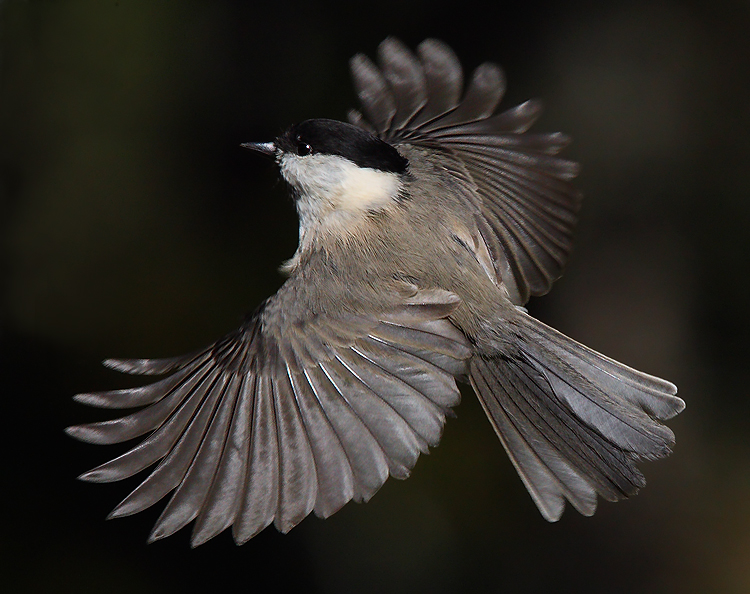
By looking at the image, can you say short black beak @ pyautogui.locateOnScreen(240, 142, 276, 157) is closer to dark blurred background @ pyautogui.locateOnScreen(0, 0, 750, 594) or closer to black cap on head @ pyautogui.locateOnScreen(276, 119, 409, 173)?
black cap on head @ pyautogui.locateOnScreen(276, 119, 409, 173)

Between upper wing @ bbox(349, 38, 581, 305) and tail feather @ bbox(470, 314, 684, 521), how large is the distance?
243 mm

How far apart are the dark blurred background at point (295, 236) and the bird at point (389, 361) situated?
884mm

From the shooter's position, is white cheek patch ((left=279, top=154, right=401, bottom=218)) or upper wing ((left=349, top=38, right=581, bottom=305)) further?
upper wing ((left=349, top=38, right=581, bottom=305))

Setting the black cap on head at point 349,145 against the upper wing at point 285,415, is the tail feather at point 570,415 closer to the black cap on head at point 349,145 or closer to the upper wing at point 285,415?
the upper wing at point 285,415

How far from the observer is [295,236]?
268 cm

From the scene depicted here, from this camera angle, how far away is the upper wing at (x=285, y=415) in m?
1.34

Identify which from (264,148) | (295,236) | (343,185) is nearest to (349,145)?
(343,185)

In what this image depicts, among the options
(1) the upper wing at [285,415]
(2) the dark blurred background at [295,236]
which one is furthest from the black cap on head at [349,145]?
(2) the dark blurred background at [295,236]

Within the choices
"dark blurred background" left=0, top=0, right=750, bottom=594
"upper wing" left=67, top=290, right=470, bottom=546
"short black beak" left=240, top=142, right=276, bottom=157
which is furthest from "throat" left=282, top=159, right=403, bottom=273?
"dark blurred background" left=0, top=0, right=750, bottom=594

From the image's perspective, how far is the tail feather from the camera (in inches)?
58.0

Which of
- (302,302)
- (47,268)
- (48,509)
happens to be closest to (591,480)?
(302,302)

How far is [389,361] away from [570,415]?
39 cm

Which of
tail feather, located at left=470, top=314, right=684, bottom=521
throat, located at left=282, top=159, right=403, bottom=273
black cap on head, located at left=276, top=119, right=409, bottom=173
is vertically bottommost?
tail feather, located at left=470, top=314, right=684, bottom=521

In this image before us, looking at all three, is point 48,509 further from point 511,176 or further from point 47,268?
point 511,176
